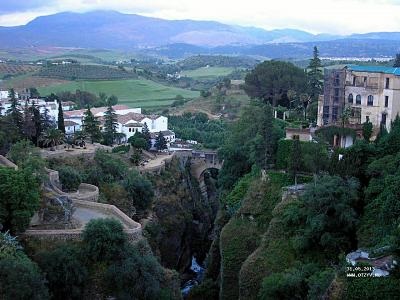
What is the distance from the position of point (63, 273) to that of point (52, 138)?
70.1 feet

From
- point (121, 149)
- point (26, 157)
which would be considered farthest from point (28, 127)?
point (26, 157)

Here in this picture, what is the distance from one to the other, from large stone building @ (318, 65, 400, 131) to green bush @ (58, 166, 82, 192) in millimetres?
16927

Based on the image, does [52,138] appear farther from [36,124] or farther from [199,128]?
[199,128]

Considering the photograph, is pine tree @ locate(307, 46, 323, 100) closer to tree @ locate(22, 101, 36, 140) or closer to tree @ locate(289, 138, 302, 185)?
tree @ locate(289, 138, 302, 185)

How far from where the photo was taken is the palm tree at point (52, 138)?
156 ft

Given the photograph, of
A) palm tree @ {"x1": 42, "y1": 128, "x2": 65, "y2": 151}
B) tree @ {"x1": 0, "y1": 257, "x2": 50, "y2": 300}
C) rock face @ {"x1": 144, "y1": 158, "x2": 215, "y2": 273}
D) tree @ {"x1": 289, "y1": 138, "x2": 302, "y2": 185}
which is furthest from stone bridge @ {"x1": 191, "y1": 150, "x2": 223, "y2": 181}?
tree @ {"x1": 0, "y1": 257, "x2": 50, "y2": 300}

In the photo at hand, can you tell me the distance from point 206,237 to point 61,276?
2532cm

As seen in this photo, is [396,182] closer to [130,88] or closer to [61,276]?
[61,276]

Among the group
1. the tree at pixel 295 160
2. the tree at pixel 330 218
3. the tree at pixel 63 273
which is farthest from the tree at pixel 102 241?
the tree at pixel 295 160

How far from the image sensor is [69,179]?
39.1 m

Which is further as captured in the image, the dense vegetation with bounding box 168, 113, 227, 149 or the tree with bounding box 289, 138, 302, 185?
the dense vegetation with bounding box 168, 113, 227, 149

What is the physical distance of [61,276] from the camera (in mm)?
27922

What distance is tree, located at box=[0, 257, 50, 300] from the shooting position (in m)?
24.9

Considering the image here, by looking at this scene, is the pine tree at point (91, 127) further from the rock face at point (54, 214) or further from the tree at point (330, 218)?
the tree at point (330, 218)
